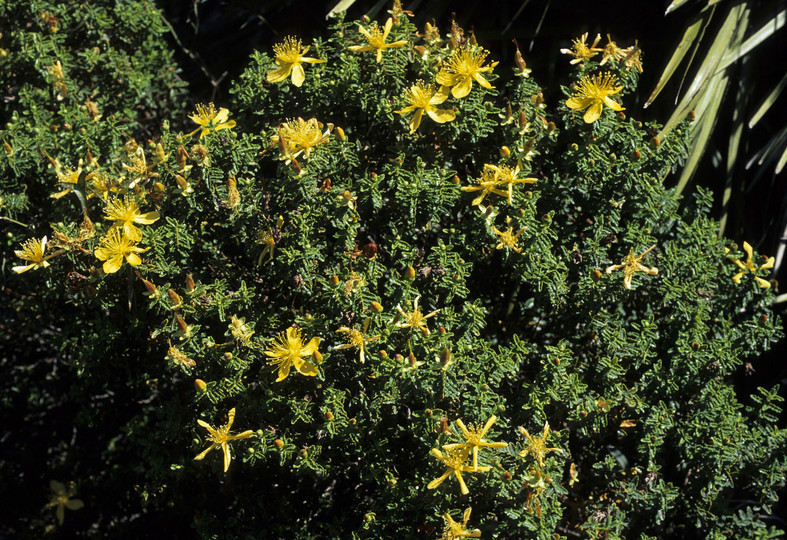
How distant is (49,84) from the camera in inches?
101

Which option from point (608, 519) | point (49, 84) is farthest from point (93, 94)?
point (608, 519)

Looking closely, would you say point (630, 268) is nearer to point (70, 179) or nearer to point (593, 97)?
point (593, 97)

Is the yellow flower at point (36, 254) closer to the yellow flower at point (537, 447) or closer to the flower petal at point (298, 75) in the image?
the flower petal at point (298, 75)

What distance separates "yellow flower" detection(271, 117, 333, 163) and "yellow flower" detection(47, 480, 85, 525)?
5.60 feet

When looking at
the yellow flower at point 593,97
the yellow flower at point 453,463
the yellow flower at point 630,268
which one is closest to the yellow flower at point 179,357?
the yellow flower at point 453,463

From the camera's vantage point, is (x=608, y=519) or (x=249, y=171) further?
(x=249, y=171)

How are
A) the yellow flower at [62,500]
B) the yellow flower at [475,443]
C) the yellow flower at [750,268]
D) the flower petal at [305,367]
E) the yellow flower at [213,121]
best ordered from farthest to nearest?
1. the yellow flower at [62,500]
2. the yellow flower at [750,268]
3. the yellow flower at [213,121]
4. the flower petal at [305,367]
5. the yellow flower at [475,443]

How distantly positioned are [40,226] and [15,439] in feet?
3.57

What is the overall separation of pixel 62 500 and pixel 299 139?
5.86ft

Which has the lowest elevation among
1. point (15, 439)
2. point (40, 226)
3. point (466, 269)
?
point (15, 439)

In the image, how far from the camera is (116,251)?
1840 millimetres

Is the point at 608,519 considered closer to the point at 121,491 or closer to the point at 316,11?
the point at 121,491

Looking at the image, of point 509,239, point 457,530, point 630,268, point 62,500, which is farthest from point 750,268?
point 62,500

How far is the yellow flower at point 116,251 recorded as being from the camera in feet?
5.97
